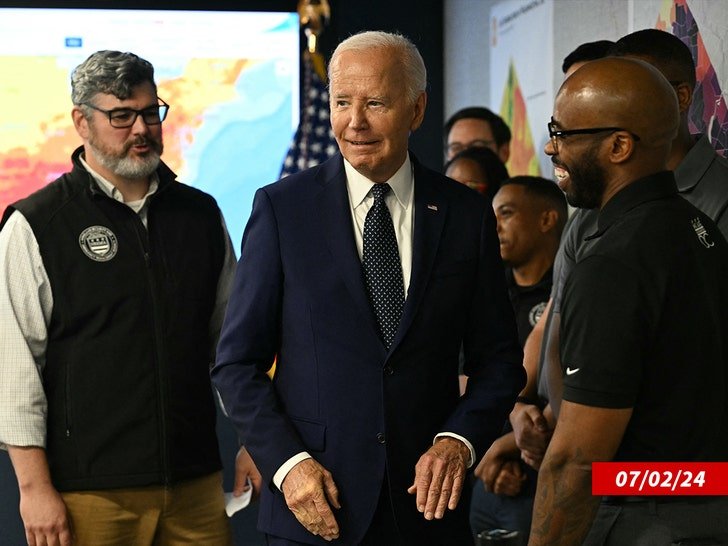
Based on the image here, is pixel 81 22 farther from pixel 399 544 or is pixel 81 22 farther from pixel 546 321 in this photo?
pixel 399 544

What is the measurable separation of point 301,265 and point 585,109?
24.8 inches

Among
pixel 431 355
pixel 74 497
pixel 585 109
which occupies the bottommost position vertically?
pixel 74 497

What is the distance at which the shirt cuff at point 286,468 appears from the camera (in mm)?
1944

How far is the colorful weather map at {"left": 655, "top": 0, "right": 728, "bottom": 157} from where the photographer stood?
117 inches

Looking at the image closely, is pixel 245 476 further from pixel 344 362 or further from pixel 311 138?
pixel 311 138

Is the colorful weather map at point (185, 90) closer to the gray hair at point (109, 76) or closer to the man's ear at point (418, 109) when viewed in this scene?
the gray hair at point (109, 76)

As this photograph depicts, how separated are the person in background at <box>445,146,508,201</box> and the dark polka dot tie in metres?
2.02

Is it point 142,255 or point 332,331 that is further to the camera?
point 142,255

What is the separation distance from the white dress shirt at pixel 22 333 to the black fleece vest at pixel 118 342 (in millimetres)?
26

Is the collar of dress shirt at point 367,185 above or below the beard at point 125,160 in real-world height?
below

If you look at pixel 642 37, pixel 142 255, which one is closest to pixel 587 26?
pixel 642 37

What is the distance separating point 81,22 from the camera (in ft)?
21.5

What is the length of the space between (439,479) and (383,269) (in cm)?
42

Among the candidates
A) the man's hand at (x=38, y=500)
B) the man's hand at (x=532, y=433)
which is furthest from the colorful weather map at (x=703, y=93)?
the man's hand at (x=38, y=500)
